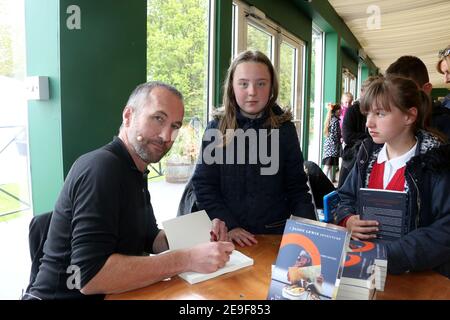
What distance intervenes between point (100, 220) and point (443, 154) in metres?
1.11

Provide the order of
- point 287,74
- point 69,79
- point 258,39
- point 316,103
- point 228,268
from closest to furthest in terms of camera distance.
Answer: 1. point 228,268
2. point 69,79
3. point 258,39
4. point 287,74
5. point 316,103

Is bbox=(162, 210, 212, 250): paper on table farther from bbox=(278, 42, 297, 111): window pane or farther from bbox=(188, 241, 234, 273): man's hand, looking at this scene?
bbox=(278, 42, 297, 111): window pane

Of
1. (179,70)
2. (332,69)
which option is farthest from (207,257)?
(332,69)

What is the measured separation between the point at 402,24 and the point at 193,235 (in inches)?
241

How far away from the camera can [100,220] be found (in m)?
0.97

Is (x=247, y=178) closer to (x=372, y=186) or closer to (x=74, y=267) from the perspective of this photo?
(x=372, y=186)

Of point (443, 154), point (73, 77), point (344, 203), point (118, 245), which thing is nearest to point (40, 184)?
point (73, 77)

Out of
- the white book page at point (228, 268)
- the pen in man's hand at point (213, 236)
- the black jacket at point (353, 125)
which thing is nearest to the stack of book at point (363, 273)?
the white book page at point (228, 268)

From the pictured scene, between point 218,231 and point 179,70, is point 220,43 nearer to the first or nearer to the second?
point 179,70

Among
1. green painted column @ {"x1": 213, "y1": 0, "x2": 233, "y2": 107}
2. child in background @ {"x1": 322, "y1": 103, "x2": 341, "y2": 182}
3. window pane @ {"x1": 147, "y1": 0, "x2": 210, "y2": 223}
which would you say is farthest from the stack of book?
child in background @ {"x1": 322, "y1": 103, "x2": 341, "y2": 182}

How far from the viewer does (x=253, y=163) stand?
1.60 meters

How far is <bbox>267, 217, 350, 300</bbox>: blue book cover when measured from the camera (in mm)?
771
